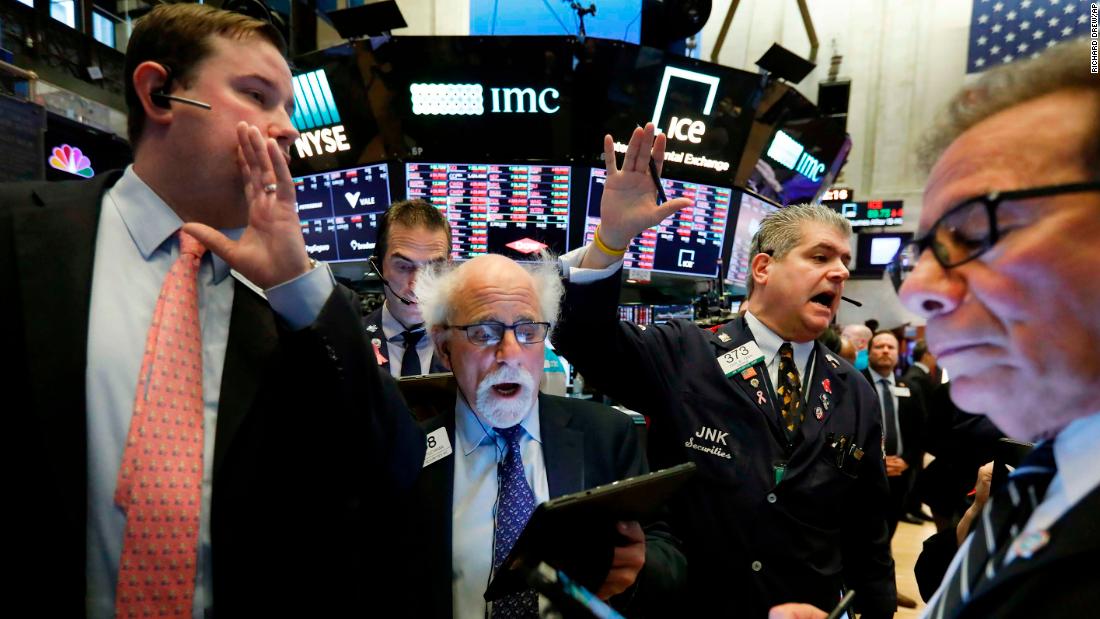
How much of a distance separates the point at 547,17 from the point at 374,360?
653 cm

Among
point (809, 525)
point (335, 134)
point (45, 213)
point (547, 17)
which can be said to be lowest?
point (809, 525)

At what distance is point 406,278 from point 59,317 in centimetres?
172

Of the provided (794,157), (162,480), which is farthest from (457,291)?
(794,157)

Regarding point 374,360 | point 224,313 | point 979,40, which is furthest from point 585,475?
point 979,40

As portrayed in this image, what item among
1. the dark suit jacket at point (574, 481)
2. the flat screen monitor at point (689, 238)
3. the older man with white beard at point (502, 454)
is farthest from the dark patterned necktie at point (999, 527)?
the flat screen monitor at point (689, 238)

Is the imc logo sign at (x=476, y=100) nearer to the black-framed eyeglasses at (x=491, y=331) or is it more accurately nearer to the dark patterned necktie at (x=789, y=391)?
the dark patterned necktie at (x=789, y=391)

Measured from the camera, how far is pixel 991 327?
Answer: 0.68 metres

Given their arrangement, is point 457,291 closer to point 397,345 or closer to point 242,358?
point 242,358

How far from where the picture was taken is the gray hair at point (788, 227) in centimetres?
203

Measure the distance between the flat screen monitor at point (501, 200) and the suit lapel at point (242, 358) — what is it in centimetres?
410

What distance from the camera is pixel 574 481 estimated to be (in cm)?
149

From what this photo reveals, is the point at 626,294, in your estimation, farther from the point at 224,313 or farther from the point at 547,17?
the point at 224,313

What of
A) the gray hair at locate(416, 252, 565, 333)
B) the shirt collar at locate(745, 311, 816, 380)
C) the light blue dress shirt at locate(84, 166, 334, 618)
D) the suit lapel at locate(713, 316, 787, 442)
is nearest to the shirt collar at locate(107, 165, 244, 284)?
the light blue dress shirt at locate(84, 166, 334, 618)

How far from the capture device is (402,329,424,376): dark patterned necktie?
105 inches
